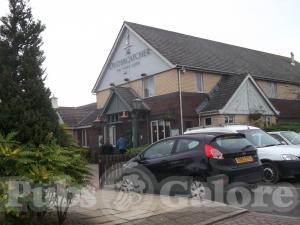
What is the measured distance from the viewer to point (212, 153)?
386 inches

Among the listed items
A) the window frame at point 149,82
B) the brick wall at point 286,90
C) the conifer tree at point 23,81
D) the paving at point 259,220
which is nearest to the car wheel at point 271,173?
the paving at point 259,220

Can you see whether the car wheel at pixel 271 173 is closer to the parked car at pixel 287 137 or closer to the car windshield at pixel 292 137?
the parked car at pixel 287 137

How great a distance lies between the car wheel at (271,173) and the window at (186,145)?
3.52 metres

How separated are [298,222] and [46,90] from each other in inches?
211

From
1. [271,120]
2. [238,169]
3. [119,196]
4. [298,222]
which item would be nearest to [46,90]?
[119,196]

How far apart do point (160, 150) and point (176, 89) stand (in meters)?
15.9

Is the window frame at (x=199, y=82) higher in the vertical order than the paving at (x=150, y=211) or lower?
higher

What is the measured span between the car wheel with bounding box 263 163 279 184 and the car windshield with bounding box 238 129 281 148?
0.91m

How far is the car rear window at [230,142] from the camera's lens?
33.1ft

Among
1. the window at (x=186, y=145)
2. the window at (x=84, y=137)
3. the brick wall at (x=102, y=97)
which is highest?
the brick wall at (x=102, y=97)

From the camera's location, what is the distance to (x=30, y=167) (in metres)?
6.61

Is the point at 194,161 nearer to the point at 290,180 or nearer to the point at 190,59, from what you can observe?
the point at 290,180

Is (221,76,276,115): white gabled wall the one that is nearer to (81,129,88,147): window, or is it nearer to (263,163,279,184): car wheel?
(263,163,279,184): car wheel

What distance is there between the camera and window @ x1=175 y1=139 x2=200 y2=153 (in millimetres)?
10250
